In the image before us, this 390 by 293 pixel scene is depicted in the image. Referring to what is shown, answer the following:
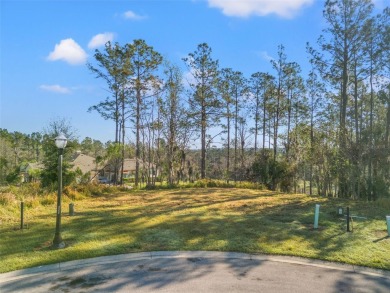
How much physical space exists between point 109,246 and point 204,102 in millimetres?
17383

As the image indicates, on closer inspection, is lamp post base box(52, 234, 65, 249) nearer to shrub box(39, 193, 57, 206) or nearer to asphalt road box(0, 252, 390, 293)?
asphalt road box(0, 252, 390, 293)

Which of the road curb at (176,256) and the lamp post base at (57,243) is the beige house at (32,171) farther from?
the road curb at (176,256)

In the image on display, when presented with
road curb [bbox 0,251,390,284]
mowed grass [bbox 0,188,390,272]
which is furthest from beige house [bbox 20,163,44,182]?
road curb [bbox 0,251,390,284]

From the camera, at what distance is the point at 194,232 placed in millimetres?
8008

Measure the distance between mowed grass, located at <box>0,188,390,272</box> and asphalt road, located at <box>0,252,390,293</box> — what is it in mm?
320

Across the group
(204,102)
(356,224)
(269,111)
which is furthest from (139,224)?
(269,111)

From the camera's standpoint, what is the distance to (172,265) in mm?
6012

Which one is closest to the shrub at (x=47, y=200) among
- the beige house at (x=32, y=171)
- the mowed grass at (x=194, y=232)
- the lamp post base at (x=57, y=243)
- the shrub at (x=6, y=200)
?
the mowed grass at (x=194, y=232)

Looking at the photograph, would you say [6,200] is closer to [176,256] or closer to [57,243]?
[57,243]

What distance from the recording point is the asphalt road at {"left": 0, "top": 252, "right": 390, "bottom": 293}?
16.6 ft

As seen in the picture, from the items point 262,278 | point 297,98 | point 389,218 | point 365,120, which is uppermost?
point 297,98

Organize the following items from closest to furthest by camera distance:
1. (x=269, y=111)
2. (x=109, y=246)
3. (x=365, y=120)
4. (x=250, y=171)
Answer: (x=109, y=246)
(x=365, y=120)
(x=250, y=171)
(x=269, y=111)

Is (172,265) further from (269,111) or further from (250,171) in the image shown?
(269,111)

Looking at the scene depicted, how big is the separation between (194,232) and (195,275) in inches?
95.9
